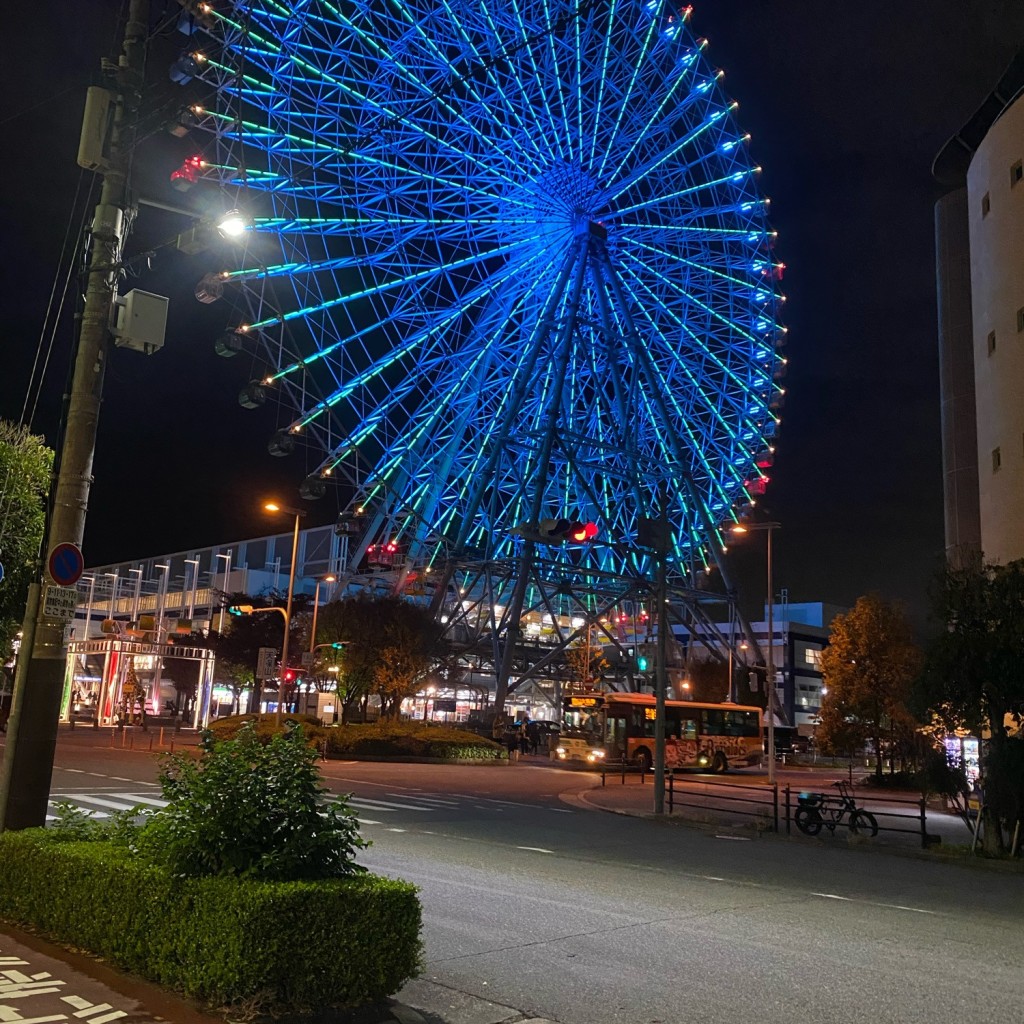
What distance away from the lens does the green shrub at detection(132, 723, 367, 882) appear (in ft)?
21.9

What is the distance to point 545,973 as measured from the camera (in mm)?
8086

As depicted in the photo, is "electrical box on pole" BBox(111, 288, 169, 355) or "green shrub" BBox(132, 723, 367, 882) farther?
"electrical box on pole" BBox(111, 288, 169, 355)

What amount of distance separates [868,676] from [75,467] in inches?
1429

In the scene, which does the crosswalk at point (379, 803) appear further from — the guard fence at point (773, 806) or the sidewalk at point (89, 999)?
the sidewalk at point (89, 999)

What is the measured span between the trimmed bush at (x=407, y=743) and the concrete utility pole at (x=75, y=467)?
30.3 metres

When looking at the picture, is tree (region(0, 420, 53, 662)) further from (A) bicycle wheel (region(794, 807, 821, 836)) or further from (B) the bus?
(B) the bus

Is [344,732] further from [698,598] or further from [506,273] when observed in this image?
[698,598]

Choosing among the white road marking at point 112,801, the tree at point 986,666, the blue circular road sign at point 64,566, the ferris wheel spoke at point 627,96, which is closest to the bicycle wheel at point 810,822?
the tree at point 986,666

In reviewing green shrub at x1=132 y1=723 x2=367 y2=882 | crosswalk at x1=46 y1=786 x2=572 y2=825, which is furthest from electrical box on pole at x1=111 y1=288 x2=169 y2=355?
crosswalk at x1=46 y1=786 x2=572 y2=825

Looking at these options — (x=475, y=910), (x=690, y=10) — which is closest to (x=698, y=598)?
(x=690, y=10)

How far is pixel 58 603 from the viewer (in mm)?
9516

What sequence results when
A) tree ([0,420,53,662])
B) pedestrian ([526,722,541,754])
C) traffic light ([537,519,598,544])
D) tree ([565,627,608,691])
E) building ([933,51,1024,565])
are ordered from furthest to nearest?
tree ([565,627,608,691])
pedestrian ([526,722,541,754])
building ([933,51,1024,565])
traffic light ([537,519,598,544])
tree ([0,420,53,662])

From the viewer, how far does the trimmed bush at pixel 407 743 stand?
130 feet

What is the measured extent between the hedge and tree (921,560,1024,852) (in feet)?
47.1
